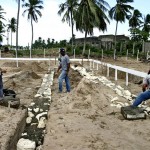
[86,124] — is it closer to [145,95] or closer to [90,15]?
[145,95]

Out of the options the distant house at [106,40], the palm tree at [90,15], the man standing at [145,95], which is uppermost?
the palm tree at [90,15]

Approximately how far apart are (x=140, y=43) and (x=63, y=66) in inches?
1485

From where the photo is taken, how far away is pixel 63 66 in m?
11.7

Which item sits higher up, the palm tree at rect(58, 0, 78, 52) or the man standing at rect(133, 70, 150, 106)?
the palm tree at rect(58, 0, 78, 52)

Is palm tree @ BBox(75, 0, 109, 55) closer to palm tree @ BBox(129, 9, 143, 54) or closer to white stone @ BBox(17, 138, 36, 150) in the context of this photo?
palm tree @ BBox(129, 9, 143, 54)

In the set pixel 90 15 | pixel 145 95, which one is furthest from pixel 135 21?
pixel 145 95

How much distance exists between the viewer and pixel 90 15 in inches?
1425

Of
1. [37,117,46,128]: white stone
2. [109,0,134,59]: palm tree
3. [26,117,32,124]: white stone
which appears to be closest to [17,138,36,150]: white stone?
[37,117,46,128]: white stone

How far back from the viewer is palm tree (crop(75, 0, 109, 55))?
118 ft

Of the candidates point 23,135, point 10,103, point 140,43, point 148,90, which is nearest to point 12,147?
point 23,135

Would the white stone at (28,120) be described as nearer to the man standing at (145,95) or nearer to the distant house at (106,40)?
the man standing at (145,95)

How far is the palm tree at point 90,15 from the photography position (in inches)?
1416

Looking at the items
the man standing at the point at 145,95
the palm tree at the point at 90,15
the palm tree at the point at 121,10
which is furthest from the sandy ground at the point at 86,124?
the palm tree at the point at 121,10

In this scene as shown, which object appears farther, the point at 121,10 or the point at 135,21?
the point at 135,21
